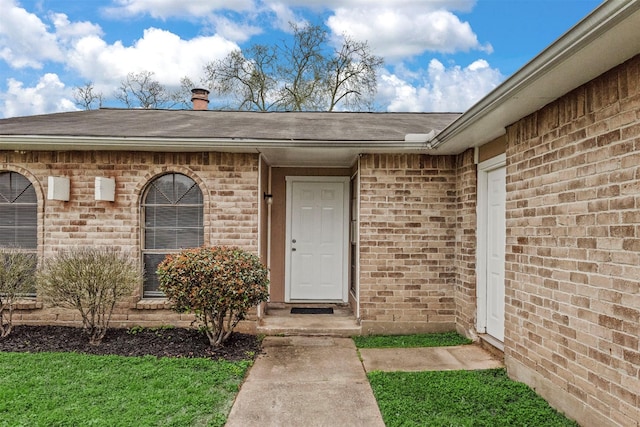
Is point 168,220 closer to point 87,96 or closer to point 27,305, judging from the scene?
point 27,305

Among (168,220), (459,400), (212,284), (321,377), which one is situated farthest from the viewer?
(168,220)

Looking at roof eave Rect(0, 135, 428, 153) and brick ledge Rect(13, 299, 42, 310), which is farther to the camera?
brick ledge Rect(13, 299, 42, 310)

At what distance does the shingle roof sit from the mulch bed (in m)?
2.67

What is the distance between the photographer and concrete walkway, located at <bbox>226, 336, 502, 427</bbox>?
3.48 metres

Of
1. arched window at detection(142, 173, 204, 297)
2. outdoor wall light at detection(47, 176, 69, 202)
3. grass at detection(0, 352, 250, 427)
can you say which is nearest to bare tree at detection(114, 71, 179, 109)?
outdoor wall light at detection(47, 176, 69, 202)

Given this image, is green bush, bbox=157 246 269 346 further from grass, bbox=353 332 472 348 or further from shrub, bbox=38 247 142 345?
grass, bbox=353 332 472 348

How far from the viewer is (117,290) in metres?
5.32

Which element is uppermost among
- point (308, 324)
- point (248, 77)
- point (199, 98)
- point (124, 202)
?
point (248, 77)

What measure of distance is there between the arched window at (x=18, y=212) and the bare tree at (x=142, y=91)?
1270 centimetres

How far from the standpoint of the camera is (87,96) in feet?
57.8

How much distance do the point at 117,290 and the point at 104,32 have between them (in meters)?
12.4

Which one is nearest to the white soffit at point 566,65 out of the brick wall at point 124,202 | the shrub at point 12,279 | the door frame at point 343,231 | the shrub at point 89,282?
the brick wall at point 124,202

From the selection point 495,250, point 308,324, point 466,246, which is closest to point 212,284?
point 308,324

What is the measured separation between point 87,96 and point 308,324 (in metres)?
16.3
